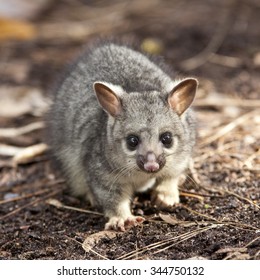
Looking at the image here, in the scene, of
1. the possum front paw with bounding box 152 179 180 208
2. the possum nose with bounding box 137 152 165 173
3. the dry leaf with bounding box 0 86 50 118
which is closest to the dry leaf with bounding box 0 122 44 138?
the dry leaf with bounding box 0 86 50 118

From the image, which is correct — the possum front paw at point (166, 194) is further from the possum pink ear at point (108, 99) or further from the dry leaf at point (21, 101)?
the dry leaf at point (21, 101)

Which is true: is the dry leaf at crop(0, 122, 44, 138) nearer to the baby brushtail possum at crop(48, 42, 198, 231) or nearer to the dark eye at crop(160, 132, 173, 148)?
the baby brushtail possum at crop(48, 42, 198, 231)

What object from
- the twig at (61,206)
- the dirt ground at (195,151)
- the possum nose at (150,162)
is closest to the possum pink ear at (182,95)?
the possum nose at (150,162)

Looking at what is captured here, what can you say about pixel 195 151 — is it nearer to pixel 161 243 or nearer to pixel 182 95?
pixel 182 95

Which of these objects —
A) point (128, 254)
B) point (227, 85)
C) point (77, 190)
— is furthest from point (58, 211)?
point (227, 85)

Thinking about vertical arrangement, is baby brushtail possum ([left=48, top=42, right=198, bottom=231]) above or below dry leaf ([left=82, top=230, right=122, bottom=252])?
above

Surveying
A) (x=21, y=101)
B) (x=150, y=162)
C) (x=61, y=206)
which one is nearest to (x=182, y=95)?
(x=150, y=162)

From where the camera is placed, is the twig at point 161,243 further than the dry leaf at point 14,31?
No
